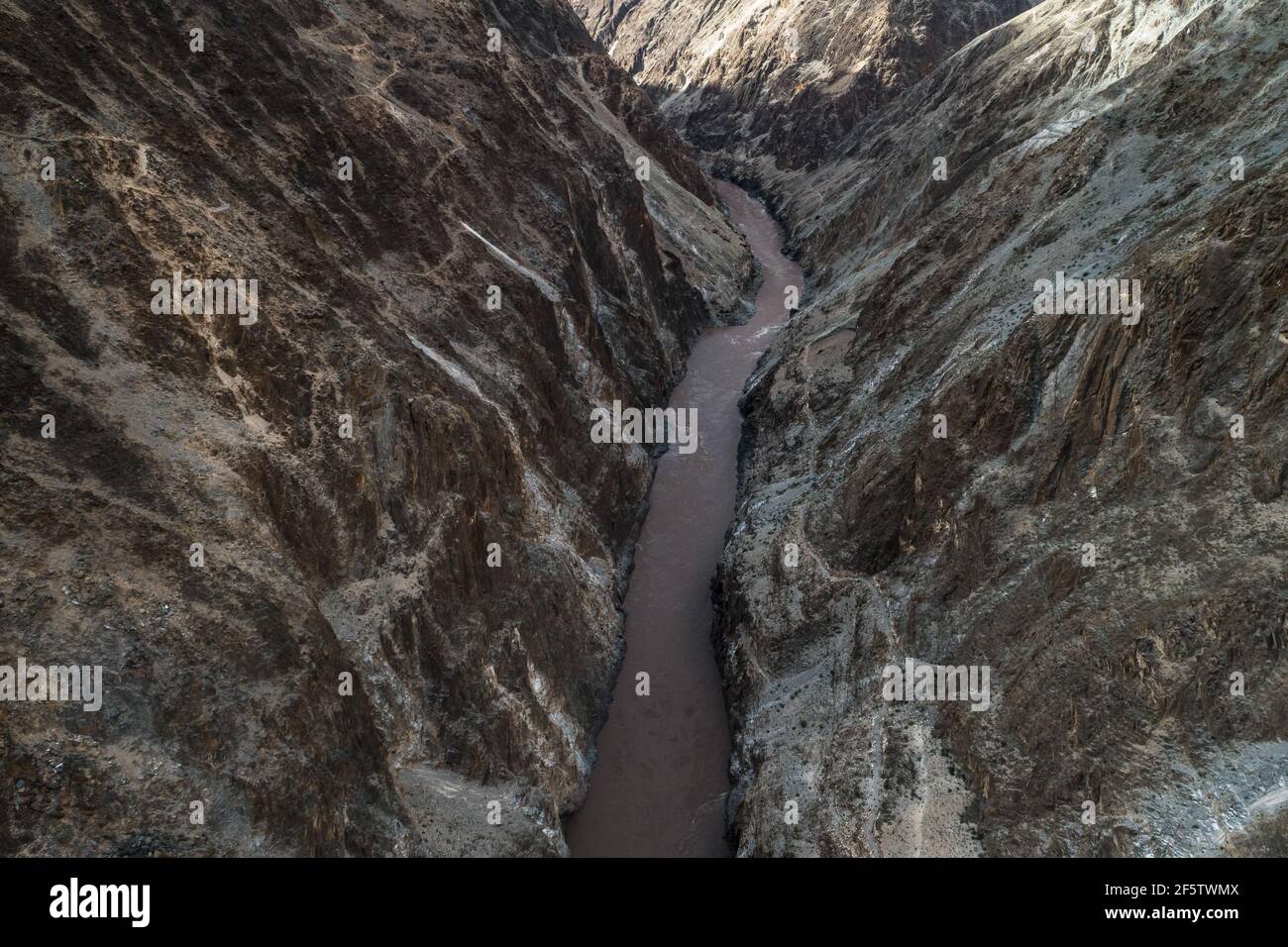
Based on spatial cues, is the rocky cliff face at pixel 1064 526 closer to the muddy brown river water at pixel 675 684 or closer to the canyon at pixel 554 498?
the canyon at pixel 554 498

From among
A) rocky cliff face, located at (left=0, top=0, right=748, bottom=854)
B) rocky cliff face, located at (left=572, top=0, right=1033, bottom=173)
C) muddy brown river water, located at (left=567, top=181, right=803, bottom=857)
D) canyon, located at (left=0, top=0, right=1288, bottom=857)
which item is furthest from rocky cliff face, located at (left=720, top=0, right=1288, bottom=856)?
rocky cliff face, located at (left=572, top=0, right=1033, bottom=173)

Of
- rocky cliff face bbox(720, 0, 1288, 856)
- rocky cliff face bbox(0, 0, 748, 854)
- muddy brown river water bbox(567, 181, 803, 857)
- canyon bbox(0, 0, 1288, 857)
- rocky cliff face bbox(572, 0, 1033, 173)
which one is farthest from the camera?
rocky cliff face bbox(572, 0, 1033, 173)

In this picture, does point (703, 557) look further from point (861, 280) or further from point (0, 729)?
point (0, 729)

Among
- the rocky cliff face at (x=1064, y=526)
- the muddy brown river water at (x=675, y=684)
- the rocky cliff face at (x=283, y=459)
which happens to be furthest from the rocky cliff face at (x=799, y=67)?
the rocky cliff face at (x=283, y=459)

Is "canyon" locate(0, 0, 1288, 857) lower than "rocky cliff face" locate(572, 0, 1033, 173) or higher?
lower

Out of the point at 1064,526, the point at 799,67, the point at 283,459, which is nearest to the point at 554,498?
the point at 283,459

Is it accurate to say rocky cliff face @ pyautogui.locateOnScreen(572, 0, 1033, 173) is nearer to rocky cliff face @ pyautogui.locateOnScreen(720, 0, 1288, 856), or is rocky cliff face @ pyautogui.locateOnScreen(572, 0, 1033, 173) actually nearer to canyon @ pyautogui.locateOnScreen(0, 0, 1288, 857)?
canyon @ pyautogui.locateOnScreen(0, 0, 1288, 857)

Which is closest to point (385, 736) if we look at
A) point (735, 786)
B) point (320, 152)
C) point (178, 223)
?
point (735, 786)
